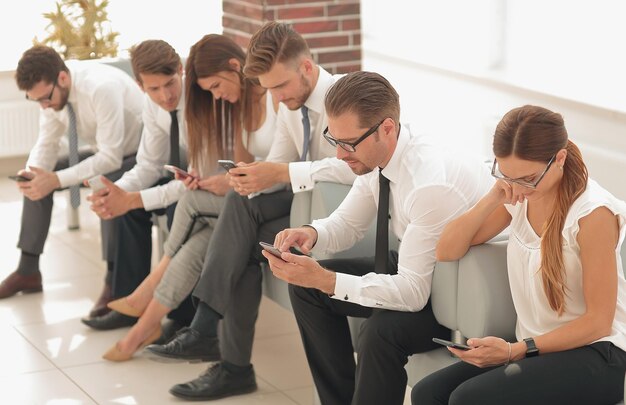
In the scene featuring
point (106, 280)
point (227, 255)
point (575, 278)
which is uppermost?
point (575, 278)

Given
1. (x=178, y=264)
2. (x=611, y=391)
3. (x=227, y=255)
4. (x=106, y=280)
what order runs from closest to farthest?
(x=611, y=391) < (x=227, y=255) < (x=178, y=264) < (x=106, y=280)

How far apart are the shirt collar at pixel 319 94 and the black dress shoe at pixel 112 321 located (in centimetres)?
141

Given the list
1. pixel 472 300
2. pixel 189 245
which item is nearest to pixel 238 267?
pixel 189 245

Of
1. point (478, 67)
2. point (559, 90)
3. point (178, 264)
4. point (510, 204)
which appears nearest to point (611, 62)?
point (559, 90)

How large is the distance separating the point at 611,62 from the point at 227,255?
315 centimetres

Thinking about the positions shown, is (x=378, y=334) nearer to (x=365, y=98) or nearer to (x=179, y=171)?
(x=365, y=98)

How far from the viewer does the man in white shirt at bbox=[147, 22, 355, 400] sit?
396cm

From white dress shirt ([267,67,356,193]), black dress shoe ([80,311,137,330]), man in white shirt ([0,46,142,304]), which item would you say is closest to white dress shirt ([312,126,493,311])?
white dress shirt ([267,67,356,193])

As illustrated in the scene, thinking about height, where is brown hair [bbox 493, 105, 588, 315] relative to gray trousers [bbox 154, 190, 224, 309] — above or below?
above

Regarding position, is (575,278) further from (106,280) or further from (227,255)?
(106,280)

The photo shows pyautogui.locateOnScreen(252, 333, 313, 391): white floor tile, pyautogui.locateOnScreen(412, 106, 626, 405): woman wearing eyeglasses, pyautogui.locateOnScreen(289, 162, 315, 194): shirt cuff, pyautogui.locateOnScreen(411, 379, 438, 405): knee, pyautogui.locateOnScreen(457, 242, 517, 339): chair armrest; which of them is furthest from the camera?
pyautogui.locateOnScreen(252, 333, 313, 391): white floor tile

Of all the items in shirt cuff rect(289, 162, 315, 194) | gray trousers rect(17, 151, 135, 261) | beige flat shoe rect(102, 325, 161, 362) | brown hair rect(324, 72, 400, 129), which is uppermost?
brown hair rect(324, 72, 400, 129)

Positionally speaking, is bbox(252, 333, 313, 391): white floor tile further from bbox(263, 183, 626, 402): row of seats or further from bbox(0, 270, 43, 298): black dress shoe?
bbox(0, 270, 43, 298): black dress shoe

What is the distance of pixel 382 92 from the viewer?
3.24m
